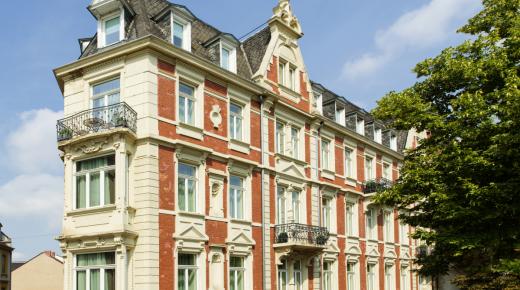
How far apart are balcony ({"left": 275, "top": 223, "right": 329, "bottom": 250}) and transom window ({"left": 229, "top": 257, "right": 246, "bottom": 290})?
225 centimetres

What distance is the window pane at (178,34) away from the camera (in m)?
23.9

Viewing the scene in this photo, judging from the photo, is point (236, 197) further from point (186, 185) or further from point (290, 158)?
point (290, 158)

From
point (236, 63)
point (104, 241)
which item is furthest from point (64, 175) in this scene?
point (236, 63)

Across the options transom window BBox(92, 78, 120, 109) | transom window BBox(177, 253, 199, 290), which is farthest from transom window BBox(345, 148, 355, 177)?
transom window BBox(92, 78, 120, 109)

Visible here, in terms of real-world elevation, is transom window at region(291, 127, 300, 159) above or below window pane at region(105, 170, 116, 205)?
above

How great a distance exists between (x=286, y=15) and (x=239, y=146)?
8.09 meters

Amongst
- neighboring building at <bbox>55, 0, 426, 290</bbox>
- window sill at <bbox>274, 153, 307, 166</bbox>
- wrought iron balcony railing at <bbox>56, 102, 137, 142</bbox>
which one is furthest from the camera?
window sill at <bbox>274, 153, 307, 166</bbox>

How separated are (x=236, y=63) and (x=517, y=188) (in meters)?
12.5

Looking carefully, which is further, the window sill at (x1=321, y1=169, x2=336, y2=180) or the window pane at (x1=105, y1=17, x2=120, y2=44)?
the window sill at (x1=321, y1=169, x2=336, y2=180)

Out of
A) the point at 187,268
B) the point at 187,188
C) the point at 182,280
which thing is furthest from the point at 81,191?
the point at 182,280

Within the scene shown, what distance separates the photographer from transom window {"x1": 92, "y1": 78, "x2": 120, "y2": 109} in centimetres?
2280

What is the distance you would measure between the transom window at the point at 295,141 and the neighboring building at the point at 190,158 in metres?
0.09

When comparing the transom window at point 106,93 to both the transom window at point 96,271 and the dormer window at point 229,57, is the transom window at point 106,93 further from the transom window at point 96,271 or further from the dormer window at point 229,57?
the transom window at point 96,271

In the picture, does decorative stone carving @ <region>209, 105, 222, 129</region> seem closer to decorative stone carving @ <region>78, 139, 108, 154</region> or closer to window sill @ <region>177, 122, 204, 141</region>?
window sill @ <region>177, 122, 204, 141</region>
